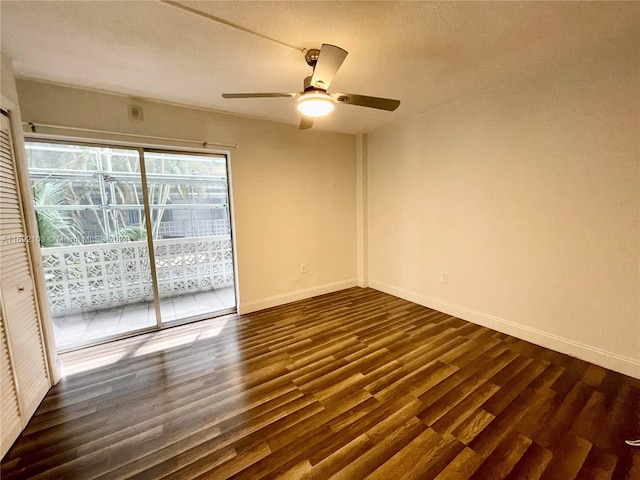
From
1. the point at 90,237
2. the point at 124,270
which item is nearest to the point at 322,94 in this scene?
the point at 90,237

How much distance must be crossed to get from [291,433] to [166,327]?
213 cm

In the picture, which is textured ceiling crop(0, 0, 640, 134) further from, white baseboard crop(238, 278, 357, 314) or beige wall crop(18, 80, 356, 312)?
white baseboard crop(238, 278, 357, 314)

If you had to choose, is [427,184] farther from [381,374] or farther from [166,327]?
[166,327]

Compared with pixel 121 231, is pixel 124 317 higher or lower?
lower

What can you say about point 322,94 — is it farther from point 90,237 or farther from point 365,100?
point 90,237

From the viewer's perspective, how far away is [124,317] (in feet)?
10.3

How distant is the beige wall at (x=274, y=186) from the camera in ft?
8.14

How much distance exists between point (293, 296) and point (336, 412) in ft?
6.92

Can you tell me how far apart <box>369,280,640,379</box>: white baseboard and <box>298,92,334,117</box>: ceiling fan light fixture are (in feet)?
8.55

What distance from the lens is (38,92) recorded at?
2.20 metres

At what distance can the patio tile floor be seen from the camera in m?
2.75

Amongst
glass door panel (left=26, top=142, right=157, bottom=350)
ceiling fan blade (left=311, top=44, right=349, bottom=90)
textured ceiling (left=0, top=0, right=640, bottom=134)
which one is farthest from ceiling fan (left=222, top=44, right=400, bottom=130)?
glass door panel (left=26, top=142, right=157, bottom=350)

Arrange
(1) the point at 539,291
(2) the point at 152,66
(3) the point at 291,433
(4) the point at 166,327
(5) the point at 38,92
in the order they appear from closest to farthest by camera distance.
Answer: (3) the point at 291,433 → (2) the point at 152,66 → (5) the point at 38,92 → (1) the point at 539,291 → (4) the point at 166,327

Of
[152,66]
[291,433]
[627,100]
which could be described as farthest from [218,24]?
[627,100]
